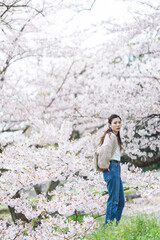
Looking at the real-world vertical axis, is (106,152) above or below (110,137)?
below

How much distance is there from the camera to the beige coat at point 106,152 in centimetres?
318

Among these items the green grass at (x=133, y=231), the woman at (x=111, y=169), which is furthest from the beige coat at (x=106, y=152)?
the green grass at (x=133, y=231)

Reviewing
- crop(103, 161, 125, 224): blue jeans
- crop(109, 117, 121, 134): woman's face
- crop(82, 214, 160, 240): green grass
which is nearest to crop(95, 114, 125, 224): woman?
crop(103, 161, 125, 224): blue jeans

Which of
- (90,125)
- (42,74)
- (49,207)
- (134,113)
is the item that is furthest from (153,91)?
(42,74)

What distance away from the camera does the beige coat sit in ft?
10.4

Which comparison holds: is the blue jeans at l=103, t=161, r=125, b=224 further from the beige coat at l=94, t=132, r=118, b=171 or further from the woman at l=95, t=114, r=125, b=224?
the beige coat at l=94, t=132, r=118, b=171

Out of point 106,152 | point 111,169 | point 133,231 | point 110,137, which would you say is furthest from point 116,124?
point 133,231

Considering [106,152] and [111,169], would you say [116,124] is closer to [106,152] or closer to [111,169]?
[106,152]

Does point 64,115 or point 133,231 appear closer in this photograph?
point 133,231

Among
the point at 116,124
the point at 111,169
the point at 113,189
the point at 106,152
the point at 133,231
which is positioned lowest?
the point at 133,231

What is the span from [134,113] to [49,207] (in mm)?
2754

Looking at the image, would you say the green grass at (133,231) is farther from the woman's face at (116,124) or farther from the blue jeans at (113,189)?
the woman's face at (116,124)

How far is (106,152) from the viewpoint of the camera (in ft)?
10.4

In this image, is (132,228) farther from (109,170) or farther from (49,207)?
(49,207)
